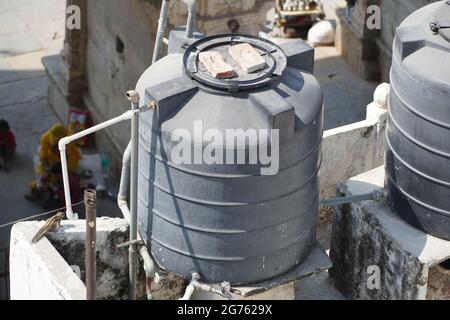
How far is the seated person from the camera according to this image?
2567 cm

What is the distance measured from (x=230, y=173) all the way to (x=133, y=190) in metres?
1.13

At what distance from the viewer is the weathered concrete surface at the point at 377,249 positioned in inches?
512

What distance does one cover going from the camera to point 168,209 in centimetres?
1176

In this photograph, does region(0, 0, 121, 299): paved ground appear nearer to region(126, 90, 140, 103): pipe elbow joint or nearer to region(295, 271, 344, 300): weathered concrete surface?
region(295, 271, 344, 300): weathered concrete surface

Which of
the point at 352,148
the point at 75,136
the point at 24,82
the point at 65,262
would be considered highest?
the point at 75,136

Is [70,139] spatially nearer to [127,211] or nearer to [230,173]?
[127,211]

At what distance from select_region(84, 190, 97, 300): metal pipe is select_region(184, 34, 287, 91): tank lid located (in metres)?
1.54

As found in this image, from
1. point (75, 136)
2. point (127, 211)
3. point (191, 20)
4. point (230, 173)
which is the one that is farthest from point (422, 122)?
point (75, 136)

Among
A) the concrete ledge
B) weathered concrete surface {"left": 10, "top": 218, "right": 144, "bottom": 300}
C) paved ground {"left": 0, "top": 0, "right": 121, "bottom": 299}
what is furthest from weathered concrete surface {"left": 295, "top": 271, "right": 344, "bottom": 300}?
paved ground {"left": 0, "top": 0, "right": 121, "bottom": 299}

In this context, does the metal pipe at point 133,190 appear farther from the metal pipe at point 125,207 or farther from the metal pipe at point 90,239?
the metal pipe at point 90,239

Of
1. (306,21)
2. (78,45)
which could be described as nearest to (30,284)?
(78,45)

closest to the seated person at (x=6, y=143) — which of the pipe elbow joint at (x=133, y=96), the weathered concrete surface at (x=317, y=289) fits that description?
the weathered concrete surface at (x=317, y=289)

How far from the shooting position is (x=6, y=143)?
25859 mm

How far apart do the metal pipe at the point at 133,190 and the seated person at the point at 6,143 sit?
1309 cm
